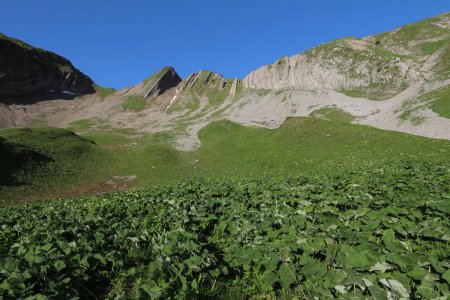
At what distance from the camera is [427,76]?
398 feet

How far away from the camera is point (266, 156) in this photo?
56562 mm

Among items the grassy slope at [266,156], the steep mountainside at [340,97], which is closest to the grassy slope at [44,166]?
the grassy slope at [266,156]

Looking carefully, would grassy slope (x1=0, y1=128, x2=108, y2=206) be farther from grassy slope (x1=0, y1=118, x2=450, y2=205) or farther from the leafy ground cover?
the leafy ground cover

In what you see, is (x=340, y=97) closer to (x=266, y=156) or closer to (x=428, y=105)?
(x=428, y=105)

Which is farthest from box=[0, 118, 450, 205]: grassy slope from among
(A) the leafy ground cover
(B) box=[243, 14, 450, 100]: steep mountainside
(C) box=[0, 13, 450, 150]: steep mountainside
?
(B) box=[243, 14, 450, 100]: steep mountainside

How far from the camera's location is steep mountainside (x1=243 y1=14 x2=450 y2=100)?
429 feet

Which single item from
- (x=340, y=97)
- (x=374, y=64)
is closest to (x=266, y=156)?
(x=340, y=97)

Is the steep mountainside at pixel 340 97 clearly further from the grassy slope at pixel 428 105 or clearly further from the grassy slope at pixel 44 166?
the grassy slope at pixel 44 166

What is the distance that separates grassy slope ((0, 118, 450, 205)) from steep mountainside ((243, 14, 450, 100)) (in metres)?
81.2

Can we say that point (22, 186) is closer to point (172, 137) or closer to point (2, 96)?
point (172, 137)

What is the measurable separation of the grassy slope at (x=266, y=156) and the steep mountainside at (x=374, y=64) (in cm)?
8119

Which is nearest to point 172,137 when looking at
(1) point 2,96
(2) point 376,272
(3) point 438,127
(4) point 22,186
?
(4) point 22,186

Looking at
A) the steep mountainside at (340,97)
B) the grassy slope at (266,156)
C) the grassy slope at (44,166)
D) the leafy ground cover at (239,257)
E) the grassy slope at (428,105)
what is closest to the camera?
the leafy ground cover at (239,257)

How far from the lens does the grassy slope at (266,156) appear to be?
43125 millimetres
